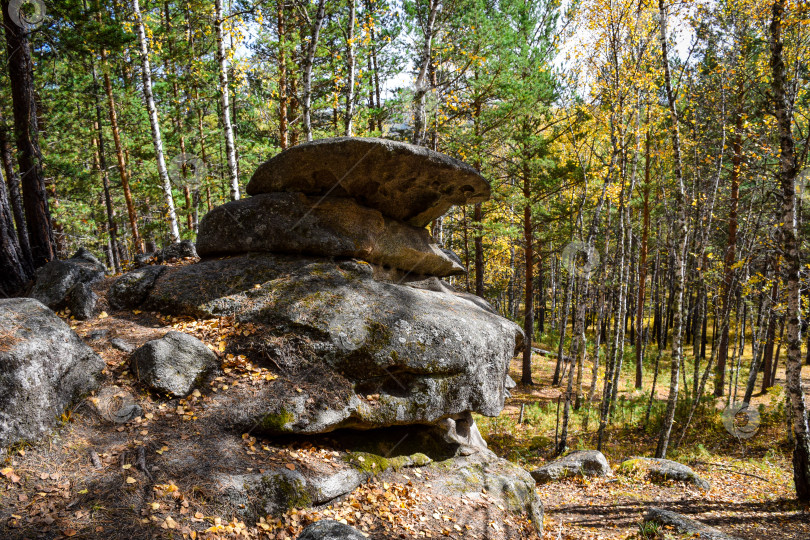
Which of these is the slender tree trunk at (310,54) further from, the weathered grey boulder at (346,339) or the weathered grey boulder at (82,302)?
the weathered grey boulder at (82,302)

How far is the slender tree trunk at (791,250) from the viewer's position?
693cm

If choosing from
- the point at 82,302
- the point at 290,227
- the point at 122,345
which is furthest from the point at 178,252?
the point at 122,345

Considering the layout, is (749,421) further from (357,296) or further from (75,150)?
(75,150)

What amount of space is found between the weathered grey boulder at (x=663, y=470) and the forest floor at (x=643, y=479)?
0.71ft

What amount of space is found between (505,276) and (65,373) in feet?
95.3

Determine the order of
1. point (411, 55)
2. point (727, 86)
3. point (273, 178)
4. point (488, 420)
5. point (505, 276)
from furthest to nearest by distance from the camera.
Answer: point (505, 276) < point (411, 55) < point (488, 420) < point (727, 86) < point (273, 178)

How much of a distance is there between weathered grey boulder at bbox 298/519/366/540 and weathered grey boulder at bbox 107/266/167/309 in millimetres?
5259

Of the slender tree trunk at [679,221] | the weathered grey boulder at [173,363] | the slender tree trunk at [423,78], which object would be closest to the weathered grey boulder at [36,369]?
the weathered grey boulder at [173,363]

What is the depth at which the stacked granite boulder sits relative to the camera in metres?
Result: 6.08

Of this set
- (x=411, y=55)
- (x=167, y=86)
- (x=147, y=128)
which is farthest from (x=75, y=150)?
(x=411, y=55)

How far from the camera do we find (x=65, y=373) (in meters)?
4.62

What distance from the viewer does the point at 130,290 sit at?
717 cm

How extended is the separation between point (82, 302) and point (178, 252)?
2604 millimetres

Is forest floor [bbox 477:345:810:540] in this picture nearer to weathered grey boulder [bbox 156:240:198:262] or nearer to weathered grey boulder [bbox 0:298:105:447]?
weathered grey boulder [bbox 0:298:105:447]
